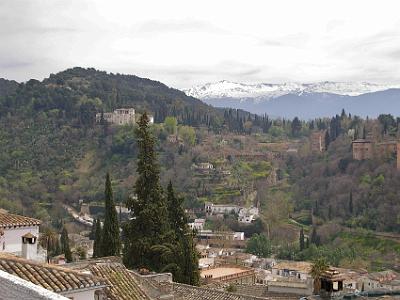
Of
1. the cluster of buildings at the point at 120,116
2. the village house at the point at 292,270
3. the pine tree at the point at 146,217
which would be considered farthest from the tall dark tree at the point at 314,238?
the cluster of buildings at the point at 120,116

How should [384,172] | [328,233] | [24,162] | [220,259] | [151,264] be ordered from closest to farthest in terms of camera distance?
[151,264], [220,259], [328,233], [384,172], [24,162]

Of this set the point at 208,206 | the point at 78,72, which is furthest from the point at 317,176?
the point at 78,72

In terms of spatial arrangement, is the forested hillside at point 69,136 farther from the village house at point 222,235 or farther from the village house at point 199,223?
the village house at point 222,235

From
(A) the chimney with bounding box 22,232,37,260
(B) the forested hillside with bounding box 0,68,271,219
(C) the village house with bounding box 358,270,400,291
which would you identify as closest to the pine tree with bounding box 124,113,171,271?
(A) the chimney with bounding box 22,232,37,260

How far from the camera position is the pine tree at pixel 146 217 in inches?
910

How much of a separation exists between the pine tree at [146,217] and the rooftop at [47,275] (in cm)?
1532

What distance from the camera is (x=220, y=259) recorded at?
198 ft

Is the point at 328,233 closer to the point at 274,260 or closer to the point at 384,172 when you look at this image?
the point at 274,260

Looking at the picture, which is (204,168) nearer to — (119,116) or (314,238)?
(119,116)

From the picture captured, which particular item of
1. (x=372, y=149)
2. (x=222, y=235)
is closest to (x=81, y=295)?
(x=222, y=235)

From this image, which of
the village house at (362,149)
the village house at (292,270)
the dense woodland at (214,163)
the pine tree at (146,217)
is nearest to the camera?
the pine tree at (146,217)

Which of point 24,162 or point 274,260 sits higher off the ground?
point 24,162

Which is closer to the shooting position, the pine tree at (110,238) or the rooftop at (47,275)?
the rooftop at (47,275)

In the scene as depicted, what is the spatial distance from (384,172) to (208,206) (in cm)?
2391
